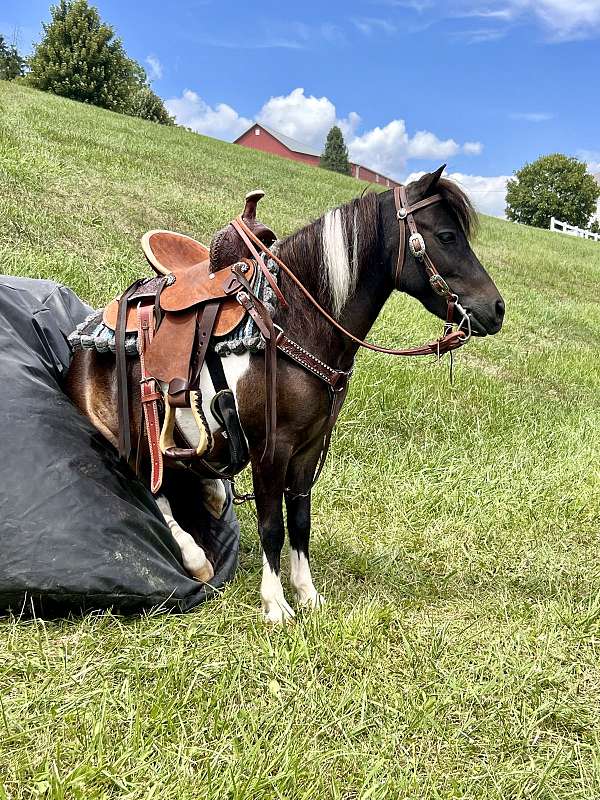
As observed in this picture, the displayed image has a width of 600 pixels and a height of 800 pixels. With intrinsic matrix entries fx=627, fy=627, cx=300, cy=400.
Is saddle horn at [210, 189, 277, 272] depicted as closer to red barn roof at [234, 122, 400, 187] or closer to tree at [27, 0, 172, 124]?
tree at [27, 0, 172, 124]

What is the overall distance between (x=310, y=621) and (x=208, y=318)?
136cm

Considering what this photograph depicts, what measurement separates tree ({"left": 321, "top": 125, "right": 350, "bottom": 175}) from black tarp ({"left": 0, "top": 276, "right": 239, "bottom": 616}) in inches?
2253

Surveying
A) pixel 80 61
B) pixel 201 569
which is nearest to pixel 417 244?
pixel 201 569

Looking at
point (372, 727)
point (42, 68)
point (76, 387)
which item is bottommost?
point (372, 727)

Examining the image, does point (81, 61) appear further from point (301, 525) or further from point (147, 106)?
point (301, 525)

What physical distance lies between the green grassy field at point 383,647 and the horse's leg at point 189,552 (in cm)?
19

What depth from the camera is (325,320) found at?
8.43 ft

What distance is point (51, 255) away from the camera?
646cm

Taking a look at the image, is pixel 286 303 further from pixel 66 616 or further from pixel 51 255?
pixel 51 255

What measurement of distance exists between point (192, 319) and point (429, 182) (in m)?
1.09

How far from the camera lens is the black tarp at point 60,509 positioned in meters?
2.37

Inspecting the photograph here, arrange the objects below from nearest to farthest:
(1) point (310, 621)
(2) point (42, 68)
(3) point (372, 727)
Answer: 1. (3) point (372, 727)
2. (1) point (310, 621)
3. (2) point (42, 68)

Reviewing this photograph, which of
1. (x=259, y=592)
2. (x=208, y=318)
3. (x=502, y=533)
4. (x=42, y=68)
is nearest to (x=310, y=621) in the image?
(x=259, y=592)

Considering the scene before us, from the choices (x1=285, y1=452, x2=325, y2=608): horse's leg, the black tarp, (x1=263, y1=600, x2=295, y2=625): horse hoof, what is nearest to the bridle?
(x1=285, y1=452, x2=325, y2=608): horse's leg
